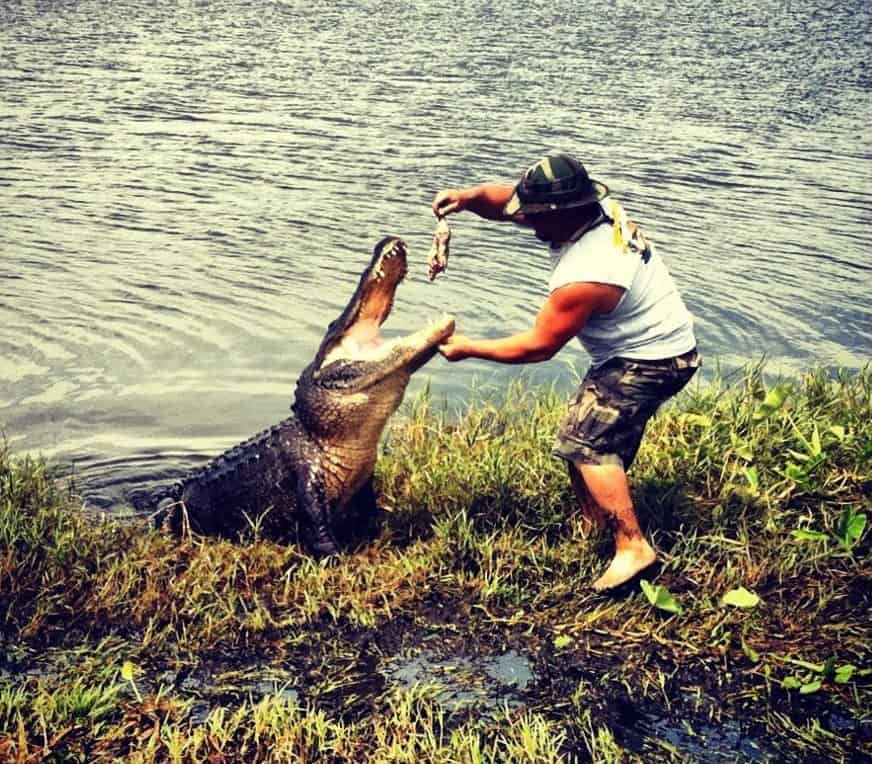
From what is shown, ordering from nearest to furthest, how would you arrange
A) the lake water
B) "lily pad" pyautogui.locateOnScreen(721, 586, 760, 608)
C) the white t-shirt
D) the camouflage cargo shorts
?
"lily pad" pyautogui.locateOnScreen(721, 586, 760, 608)
the white t-shirt
the camouflage cargo shorts
the lake water

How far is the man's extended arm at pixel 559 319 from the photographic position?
433cm

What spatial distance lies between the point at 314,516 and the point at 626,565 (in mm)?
1421

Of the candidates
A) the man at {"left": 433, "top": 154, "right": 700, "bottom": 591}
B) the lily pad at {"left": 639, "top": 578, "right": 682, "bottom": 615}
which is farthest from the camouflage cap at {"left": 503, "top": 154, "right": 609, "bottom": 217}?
the lily pad at {"left": 639, "top": 578, "right": 682, "bottom": 615}

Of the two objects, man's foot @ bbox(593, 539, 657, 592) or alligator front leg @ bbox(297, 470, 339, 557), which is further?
alligator front leg @ bbox(297, 470, 339, 557)

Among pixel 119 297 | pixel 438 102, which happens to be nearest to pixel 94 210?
pixel 119 297

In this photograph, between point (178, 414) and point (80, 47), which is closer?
point (178, 414)

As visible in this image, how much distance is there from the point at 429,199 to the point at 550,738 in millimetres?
8378

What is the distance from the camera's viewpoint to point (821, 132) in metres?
14.5

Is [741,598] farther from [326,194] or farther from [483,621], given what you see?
[326,194]

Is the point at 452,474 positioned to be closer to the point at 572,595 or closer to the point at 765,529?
the point at 572,595

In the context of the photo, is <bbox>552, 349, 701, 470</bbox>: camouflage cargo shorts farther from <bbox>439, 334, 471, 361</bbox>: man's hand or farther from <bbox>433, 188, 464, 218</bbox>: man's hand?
<bbox>433, 188, 464, 218</bbox>: man's hand

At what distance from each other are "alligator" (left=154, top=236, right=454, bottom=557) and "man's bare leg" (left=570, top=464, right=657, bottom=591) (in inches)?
38.0

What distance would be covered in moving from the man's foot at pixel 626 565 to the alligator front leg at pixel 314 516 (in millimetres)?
1170

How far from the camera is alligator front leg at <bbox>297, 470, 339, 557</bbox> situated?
4.98m
